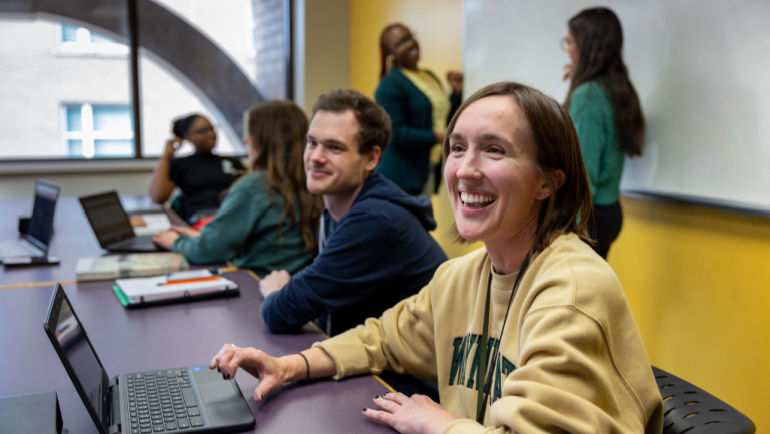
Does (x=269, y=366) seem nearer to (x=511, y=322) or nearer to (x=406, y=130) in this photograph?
(x=511, y=322)

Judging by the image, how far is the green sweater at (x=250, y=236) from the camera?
87.4 inches

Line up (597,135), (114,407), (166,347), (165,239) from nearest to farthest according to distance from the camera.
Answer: (114,407), (166,347), (597,135), (165,239)

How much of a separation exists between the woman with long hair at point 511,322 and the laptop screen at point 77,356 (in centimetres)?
20

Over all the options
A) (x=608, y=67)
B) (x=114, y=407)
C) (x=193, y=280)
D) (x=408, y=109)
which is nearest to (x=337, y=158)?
(x=193, y=280)

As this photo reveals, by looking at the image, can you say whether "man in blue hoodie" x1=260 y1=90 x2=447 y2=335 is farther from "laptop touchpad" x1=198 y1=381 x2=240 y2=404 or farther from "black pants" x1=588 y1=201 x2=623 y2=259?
"black pants" x1=588 y1=201 x2=623 y2=259

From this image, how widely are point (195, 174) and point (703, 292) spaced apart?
270 cm

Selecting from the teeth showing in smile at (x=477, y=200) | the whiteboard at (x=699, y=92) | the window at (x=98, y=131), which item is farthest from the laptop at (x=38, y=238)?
the window at (x=98, y=131)

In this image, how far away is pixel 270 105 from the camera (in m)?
2.43

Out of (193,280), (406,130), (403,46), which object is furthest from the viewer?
(403,46)

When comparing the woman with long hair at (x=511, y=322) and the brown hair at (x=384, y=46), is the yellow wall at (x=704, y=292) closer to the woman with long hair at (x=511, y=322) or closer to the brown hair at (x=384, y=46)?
the woman with long hair at (x=511, y=322)

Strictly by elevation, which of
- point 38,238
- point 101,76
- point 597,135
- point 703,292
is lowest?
point 703,292

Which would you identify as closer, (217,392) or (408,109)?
(217,392)

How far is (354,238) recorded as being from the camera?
1.55 metres

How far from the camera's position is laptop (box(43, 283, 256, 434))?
92 cm
